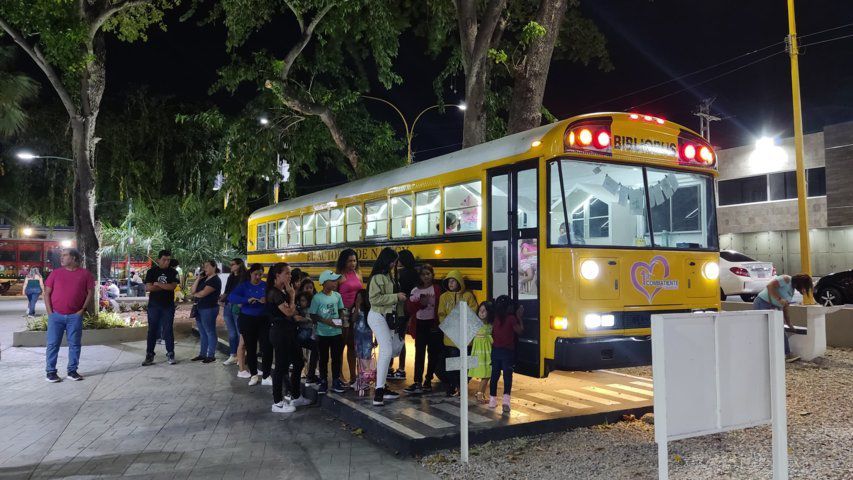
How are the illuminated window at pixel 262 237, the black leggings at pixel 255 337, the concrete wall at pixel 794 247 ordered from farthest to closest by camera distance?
the concrete wall at pixel 794 247
the illuminated window at pixel 262 237
the black leggings at pixel 255 337

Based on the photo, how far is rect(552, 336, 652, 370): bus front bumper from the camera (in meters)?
6.56

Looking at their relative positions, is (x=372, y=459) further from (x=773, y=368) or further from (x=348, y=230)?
(x=348, y=230)

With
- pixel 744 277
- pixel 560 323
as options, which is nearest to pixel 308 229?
pixel 560 323

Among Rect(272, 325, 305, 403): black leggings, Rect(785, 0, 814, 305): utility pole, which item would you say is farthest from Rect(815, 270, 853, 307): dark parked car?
Rect(272, 325, 305, 403): black leggings

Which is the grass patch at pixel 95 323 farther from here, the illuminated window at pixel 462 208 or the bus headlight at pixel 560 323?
the bus headlight at pixel 560 323

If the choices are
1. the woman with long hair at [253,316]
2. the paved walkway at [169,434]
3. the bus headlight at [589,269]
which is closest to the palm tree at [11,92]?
the paved walkway at [169,434]

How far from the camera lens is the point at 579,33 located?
1636 centimetres

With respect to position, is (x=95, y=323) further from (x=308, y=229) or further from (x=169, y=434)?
(x=169, y=434)

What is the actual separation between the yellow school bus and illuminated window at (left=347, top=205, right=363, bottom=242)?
2925mm

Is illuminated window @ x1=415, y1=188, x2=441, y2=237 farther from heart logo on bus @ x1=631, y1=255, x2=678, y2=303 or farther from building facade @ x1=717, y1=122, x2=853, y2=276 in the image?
building facade @ x1=717, y1=122, x2=853, y2=276

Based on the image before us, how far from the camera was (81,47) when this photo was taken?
13.1 metres

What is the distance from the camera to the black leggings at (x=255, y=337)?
26.3 feet

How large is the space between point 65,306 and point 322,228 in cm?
488

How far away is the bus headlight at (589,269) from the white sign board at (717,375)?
2.65 meters
